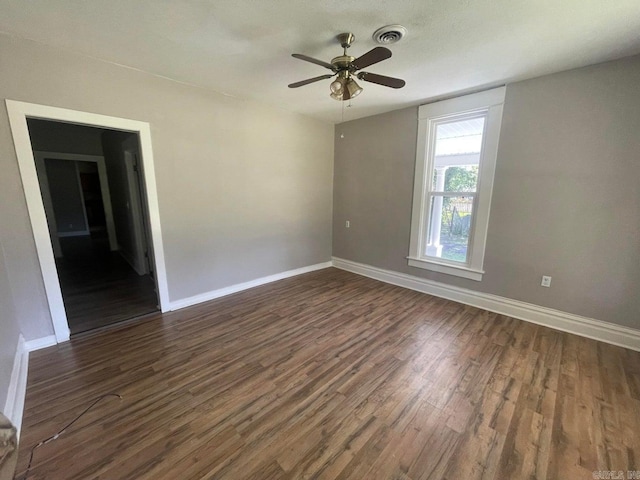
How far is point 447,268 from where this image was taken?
3.50m

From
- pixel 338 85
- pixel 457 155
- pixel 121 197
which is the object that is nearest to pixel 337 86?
pixel 338 85

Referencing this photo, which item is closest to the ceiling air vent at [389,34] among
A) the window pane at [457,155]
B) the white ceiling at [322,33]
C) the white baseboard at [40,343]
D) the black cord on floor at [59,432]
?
the white ceiling at [322,33]

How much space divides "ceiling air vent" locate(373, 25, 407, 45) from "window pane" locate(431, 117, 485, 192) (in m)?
1.75

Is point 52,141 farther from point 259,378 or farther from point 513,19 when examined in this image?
point 513,19

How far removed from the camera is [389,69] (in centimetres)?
248

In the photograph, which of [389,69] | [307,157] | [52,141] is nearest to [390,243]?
[307,157]

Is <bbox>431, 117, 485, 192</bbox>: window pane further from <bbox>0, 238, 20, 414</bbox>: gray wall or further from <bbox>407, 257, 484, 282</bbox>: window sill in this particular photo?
<bbox>0, 238, 20, 414</bbox>: gray wall

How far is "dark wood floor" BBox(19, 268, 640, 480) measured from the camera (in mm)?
1376

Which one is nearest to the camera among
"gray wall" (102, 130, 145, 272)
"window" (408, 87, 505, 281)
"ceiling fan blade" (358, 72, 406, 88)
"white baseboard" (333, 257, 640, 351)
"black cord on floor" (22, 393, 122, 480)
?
"black cord on floor" (22, 393, 122, 480)

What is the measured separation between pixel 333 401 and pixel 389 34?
270 cm

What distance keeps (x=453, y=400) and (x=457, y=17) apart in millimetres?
2641

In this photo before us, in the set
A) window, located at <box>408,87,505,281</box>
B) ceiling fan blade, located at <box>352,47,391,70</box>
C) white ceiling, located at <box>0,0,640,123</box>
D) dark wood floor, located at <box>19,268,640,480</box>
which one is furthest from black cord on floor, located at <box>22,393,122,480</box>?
window, located at <box>408,87,505,281</box>

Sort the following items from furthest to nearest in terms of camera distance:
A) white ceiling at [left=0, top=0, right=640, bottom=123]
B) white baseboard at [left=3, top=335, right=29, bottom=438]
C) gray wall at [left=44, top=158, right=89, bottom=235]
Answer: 1. gray wall at [left=44, top=158, right=89, bottom=235]
2. white ceiling at [left=0, top=0, right=640, bottom=123]
3. white baseboard at [left=3, top=335, right=29, bottom=438]

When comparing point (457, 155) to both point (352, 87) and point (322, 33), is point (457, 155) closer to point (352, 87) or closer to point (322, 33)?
point (352, 87)
